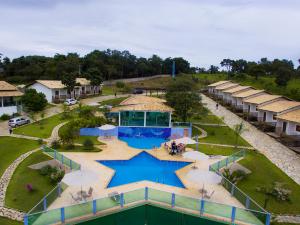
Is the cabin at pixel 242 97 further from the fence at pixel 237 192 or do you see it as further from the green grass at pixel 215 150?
the fence at pixel 237 192

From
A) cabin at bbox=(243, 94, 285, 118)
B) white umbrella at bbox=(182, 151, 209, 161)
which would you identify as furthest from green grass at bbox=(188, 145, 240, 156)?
cabin at bbox=(243, 94, 285, 118)

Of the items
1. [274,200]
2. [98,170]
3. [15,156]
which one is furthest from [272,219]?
[15,156]

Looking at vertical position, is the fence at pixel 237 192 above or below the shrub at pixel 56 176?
above

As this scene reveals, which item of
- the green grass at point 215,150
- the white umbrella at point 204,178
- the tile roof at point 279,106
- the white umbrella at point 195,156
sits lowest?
the green grass at point 215,150

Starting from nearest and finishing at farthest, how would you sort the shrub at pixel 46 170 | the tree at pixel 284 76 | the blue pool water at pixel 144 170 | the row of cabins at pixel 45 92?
the blue pool water at pixel 144 170, the shrub at pixel 46 170, the row of cabins at pixel 45 92, the tree at pixel 284 76

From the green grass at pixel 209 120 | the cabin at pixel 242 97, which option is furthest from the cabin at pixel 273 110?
the cabin at pixel 242 97

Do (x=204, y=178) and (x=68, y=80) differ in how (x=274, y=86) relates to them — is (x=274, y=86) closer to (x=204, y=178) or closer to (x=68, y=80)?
(x=68, y=80)

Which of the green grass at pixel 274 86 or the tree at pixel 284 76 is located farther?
the tree at pixel 284 76

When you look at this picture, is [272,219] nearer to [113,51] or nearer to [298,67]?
[298,67]
